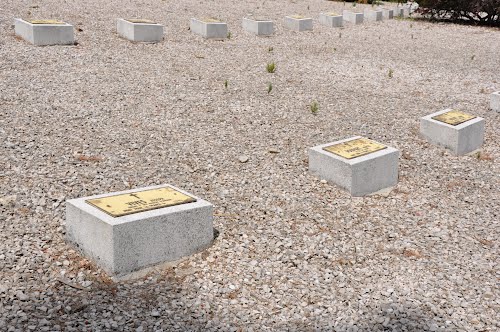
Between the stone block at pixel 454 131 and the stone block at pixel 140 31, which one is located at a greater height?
the stone block at pixel 140 31

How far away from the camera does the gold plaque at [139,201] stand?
4258 mm

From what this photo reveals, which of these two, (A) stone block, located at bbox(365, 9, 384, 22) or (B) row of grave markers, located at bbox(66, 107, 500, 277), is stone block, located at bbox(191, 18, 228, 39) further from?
(B) row of grave markers, located at bbox(66, 107, 500, 277)

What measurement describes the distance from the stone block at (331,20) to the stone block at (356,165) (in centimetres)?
1100

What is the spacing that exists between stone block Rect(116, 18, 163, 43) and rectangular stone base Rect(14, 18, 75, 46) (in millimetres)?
1269

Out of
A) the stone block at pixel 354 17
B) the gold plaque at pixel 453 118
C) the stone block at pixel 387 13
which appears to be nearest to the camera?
the gold plaque at pixel 453 118

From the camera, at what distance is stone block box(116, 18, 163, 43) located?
11.5 m

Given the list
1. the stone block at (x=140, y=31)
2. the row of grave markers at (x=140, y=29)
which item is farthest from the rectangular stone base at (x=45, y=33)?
the stone block at (x=140, y=31)

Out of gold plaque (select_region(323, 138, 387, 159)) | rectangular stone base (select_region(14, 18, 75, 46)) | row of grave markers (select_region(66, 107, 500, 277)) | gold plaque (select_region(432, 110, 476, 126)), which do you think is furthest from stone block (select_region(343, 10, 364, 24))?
row of grave markers (select_region(66, 107, 500, 277))

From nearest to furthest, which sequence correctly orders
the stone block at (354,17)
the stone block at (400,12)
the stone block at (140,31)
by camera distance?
the stone block at (140,31) → the stone block at (354,17) → the stone block at (400,12)

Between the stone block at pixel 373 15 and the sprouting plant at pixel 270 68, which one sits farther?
the stone block at pixel 373 15

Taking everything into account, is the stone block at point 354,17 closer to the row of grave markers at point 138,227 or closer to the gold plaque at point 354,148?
the gold plaque at point 354,148

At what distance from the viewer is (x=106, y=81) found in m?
8.69

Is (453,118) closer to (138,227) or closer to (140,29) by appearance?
(138,227)

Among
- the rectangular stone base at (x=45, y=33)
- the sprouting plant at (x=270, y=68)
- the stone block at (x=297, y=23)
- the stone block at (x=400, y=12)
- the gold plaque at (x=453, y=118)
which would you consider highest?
the stone block at (x=400, y=12)
